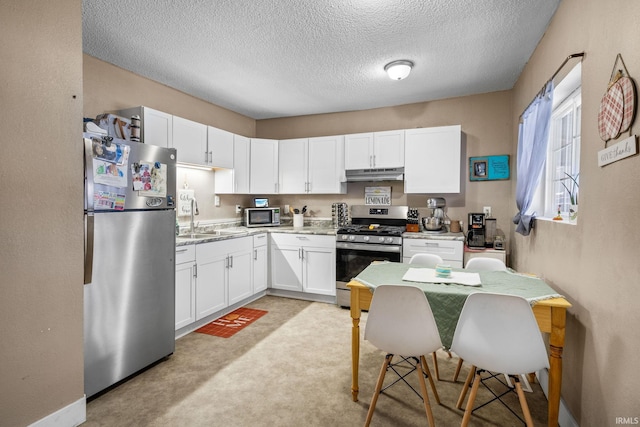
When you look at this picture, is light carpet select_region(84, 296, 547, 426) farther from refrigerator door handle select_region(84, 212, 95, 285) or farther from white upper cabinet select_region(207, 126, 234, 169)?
white upper cabinet select_region(207, 126, 234, 169)

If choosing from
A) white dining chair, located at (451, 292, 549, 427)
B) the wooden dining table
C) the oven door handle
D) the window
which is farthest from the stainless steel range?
white dining chair, located at (451, 292, 549, 427)

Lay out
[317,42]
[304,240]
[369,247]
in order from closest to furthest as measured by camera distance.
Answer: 1. [317,42]
2. [369,247]
3. [304,240]

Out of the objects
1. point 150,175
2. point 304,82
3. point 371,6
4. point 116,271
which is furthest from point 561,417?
point 304,82

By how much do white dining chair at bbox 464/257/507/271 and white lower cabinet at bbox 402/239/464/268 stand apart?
0.89m

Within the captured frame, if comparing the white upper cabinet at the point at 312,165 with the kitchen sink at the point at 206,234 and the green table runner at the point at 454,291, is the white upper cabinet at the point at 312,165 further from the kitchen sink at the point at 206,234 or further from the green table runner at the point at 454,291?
the green table runner at the point at 454,291

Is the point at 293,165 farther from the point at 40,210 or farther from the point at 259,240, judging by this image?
the point at 40,210

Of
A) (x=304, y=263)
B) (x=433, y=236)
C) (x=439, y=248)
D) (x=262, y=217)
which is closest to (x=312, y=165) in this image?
(x=262, y=217)

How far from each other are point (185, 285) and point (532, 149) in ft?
10.6

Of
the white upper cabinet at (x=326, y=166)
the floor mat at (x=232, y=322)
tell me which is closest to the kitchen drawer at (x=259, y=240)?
the floor mat at (x=232, y=322)

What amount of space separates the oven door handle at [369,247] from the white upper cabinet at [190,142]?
1.91 meters

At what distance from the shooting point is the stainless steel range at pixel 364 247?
3.69 meters

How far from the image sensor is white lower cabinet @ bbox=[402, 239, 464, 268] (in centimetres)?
344

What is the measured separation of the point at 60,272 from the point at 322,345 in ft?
6.71

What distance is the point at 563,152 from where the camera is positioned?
7.97ft
